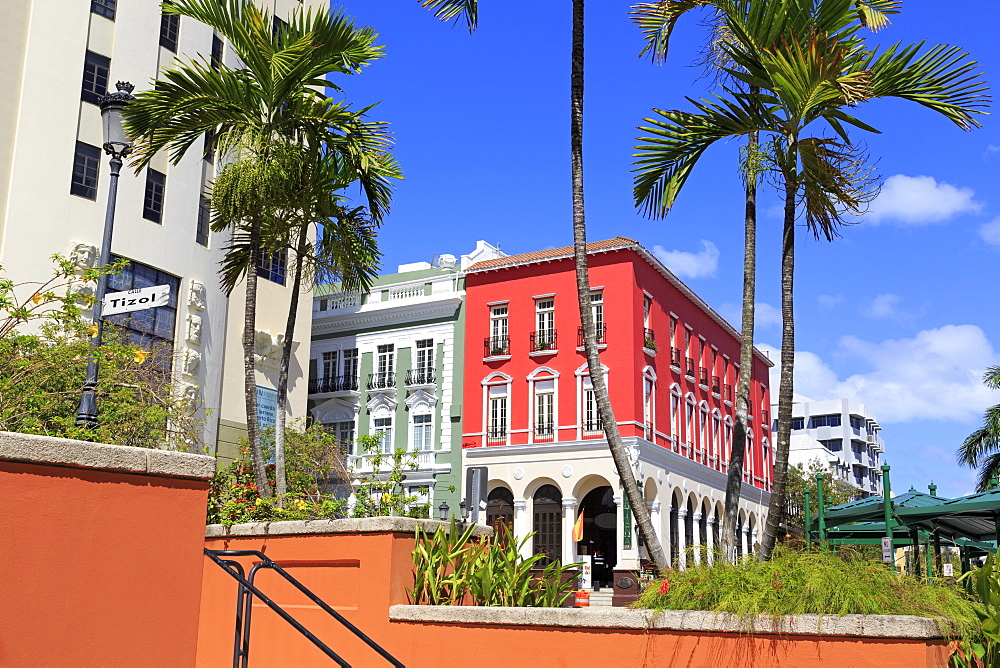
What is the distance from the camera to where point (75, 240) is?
2631 cm

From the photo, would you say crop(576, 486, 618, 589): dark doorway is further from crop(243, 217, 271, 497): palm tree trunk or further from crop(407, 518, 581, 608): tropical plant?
crop(407, 518, 581, 608): tropical plant

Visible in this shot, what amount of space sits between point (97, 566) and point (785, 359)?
7.21 meters

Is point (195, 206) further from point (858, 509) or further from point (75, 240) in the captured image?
point (858, 509)

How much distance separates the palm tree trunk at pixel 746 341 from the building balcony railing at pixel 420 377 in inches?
1270

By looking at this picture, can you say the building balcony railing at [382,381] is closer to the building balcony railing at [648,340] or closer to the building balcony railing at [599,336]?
the building balcony railing at [599,336]

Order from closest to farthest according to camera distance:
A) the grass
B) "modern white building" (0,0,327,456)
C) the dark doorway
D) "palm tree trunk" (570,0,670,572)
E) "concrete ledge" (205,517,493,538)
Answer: the grass → "concrete ledge" (205,517,493,538) → "palm tree trunk" (570,0,670,572) → "modern white building" (0,0,327,456) → the dark doorway

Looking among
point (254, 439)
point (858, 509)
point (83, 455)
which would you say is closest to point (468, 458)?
point (858, 509)

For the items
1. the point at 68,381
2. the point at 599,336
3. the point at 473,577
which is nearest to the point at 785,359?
the point at 473,577

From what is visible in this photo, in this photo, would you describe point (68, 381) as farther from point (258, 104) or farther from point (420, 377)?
point (420, 377)

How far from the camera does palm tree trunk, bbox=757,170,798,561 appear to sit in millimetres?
9281

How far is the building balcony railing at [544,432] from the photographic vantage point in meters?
39.5

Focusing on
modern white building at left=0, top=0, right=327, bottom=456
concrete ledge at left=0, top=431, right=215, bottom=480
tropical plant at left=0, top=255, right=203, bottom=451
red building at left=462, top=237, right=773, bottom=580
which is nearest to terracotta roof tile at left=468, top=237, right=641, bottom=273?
red building at left=462, top=237, right=773, bottom=580

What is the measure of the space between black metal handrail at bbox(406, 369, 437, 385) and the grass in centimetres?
3526

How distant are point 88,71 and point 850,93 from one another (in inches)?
962
